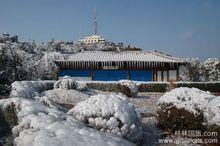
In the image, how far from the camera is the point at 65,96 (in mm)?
21828

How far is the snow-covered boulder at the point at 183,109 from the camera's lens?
497 inches

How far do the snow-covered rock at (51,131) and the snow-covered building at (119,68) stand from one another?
35.2 meters

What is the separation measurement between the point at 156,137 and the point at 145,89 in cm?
2341

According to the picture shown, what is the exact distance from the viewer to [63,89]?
23.3 metres

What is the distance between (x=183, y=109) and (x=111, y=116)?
3453 mm

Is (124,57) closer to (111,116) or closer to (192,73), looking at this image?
(192,73)

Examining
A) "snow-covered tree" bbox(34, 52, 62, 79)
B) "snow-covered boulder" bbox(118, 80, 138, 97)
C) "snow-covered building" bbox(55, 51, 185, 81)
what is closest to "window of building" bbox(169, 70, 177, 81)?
"snow-covered building" bbox(55, 51, 185, 81)

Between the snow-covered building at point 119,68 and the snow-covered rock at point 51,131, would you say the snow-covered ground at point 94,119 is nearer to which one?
the snow-covered rock at point 51,131

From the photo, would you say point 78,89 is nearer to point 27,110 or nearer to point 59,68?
point 27,110

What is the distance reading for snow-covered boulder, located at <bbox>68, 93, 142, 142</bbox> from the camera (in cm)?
1035

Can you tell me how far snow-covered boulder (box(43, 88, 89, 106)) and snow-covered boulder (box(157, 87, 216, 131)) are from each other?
8459 millimetres

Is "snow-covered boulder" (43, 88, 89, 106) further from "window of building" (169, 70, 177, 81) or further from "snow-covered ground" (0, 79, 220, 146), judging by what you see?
"window of building" (169, 70, 177, 81)

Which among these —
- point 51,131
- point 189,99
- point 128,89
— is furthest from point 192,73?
point 51,131

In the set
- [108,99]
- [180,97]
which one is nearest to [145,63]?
[180,97]
